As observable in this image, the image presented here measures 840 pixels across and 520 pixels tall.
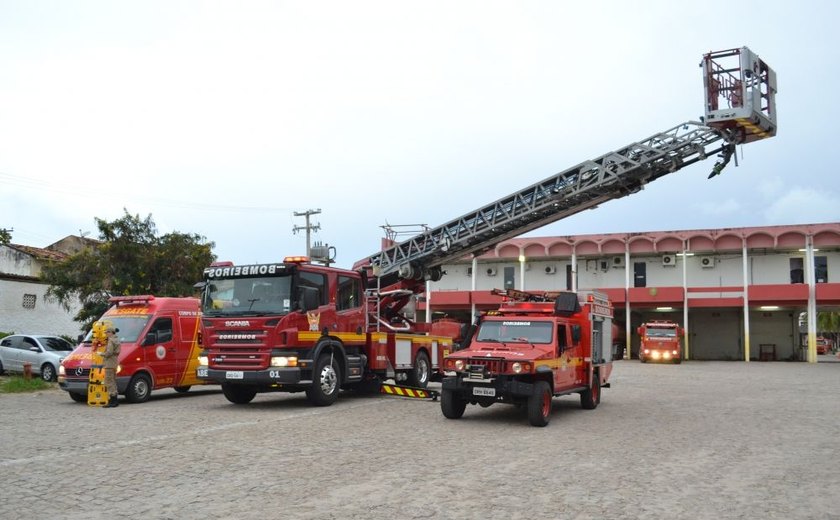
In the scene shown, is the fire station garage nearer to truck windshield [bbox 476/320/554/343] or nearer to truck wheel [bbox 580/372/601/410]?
truck wheel [bbox 580/372/601/410]

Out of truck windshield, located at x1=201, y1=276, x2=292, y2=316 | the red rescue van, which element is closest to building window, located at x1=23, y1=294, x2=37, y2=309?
the red rescue van

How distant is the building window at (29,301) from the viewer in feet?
112

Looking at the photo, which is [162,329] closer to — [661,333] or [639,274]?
[661,333]

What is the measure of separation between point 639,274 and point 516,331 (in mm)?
37420

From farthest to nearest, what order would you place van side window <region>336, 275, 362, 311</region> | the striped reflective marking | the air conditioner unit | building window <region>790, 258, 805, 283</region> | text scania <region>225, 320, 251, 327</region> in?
the air conditioner unit < building window <region>790, 258, 805, 283</region> < the striped reflective marking < van side window <region>336, 275, 362, 311</region> < text scania <region>225, 320, 251, 327</region>

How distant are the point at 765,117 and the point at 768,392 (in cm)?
764

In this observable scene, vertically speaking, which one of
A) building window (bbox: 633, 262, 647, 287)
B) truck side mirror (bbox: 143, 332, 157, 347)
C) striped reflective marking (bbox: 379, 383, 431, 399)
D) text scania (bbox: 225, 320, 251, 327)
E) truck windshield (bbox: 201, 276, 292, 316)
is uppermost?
building window (bbox: 633, 262, 647, 287)

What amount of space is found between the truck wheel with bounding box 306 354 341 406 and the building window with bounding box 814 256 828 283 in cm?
3910

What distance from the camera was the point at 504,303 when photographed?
15.0 m

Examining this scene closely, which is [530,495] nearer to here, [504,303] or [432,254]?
[504,303]

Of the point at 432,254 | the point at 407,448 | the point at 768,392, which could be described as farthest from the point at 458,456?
the point at 768,392

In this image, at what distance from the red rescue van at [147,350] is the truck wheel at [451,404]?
6584 millimetres

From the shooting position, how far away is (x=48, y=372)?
22.8m

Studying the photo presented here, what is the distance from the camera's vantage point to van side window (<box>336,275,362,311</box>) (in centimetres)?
1602
